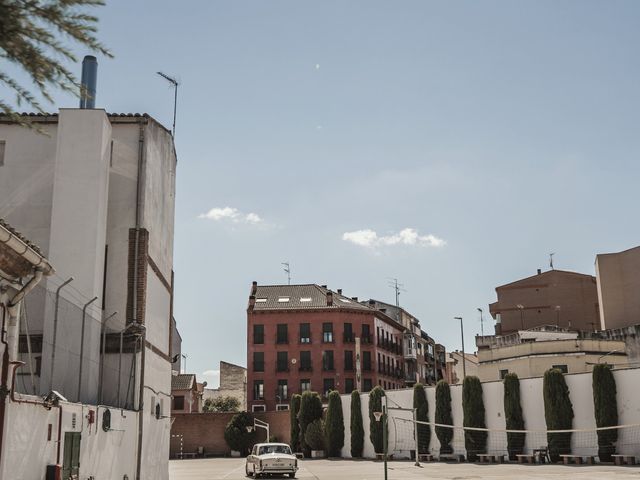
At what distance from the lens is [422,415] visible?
44281 mm

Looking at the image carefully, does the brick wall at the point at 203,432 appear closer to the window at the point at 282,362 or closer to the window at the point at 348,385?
the window at the point at 282,362

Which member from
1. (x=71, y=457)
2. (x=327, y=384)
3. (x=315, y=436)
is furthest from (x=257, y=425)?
(x=71, y=457)

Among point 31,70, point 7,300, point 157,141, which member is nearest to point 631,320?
point 157,141

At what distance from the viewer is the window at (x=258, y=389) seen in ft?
235

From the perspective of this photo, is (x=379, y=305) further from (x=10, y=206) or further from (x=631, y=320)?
(x=10, y=206)

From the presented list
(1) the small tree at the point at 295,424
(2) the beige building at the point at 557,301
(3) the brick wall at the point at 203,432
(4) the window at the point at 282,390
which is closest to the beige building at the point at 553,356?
(1) the small tree at the point at 295,424

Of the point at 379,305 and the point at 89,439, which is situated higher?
the point at 379,305

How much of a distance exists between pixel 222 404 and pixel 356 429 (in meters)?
34.2

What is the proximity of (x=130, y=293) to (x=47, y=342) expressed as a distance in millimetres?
6464

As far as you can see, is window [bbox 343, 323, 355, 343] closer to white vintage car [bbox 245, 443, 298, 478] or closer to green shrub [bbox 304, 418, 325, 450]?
green shrub [bbox 304, 418, 325, 450]

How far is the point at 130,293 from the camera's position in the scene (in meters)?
21.7

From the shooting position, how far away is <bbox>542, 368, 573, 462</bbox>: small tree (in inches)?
1385

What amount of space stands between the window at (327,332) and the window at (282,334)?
3993 millimetres

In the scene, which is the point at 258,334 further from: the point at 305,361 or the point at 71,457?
the point at 71,457
